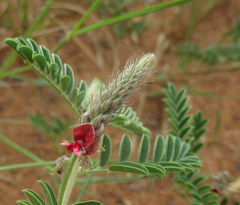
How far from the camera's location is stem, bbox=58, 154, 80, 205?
2.78 feet

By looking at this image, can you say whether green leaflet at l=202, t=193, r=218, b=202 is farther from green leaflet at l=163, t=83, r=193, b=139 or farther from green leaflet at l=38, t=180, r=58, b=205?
green leaflet at l=38, t=180, r=58, b=205

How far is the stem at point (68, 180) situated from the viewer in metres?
0.85

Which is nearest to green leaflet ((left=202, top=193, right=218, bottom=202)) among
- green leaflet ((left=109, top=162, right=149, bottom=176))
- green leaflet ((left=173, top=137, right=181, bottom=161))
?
green leaflet ((left=173, top=137, right=181, bottom=161))

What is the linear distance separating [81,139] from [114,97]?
15 cm

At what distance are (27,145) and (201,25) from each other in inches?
94.5

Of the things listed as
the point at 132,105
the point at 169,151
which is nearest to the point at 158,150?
the point at 169,151

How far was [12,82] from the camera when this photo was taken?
2721mm

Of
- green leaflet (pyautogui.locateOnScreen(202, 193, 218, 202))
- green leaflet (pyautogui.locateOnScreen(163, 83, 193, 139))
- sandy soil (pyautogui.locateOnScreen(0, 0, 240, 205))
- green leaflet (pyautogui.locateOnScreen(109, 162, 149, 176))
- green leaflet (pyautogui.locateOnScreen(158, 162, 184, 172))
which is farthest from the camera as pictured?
sandy soil (pyautogui.locateOnScreen(0, 0, 240, 205))

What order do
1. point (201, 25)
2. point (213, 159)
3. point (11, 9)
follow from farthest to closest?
point (201, 25), point (11, 9), point (213, 159)

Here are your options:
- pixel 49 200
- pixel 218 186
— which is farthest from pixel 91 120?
pixel 218 186

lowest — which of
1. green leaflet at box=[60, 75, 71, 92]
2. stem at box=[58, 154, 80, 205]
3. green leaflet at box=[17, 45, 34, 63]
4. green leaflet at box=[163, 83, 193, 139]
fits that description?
stem at box=[58, 154, 80, 205]

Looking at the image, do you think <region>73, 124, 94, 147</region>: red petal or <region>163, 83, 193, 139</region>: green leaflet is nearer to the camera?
<region>73, 124, 94, 147</region>: red petal

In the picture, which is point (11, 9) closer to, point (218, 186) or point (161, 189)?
point (161, 189)

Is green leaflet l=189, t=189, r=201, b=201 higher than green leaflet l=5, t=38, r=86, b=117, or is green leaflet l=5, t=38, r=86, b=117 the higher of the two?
green leaflet l=5, t=38, r=86, b=117
